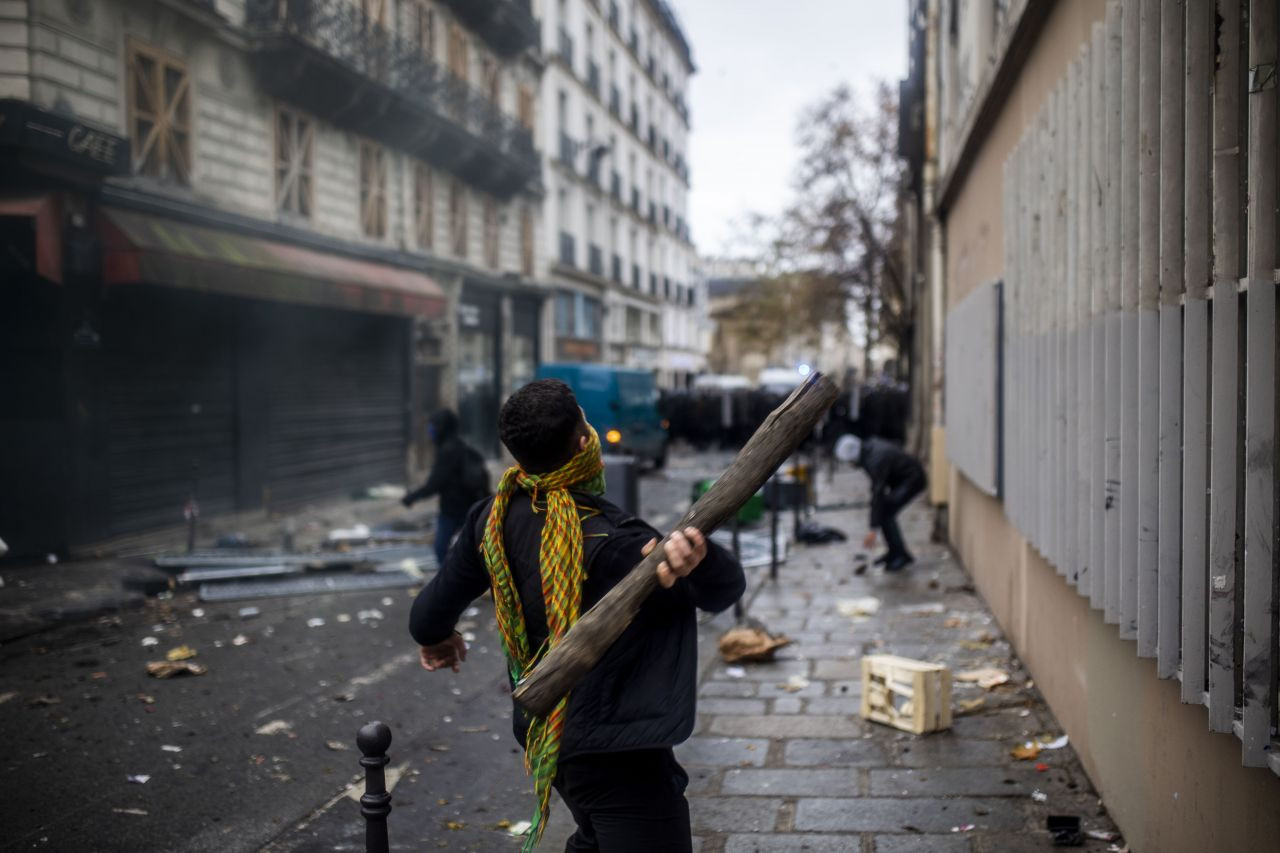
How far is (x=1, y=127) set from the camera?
36.6 feet

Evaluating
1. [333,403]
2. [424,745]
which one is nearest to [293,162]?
[333,403]

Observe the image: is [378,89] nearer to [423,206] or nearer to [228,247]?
[423,206]

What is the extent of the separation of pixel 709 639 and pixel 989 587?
2303mm

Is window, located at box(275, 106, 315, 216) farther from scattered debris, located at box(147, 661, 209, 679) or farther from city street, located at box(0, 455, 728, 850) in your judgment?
scattered debris, located at box(147, 661, 209, 679)

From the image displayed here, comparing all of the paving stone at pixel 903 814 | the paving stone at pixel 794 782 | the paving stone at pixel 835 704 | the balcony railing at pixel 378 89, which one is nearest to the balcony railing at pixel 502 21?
the balcony railing at pixel 378 89

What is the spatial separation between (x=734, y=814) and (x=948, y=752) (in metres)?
1.34

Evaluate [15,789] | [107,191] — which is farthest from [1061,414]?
[107,191]

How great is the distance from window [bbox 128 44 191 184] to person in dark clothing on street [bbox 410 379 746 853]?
1269cm

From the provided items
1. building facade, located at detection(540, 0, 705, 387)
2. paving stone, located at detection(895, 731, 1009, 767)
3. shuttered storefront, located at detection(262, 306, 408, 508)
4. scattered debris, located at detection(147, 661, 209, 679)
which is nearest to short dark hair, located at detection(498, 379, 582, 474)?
paving stone, located at detection(895, 731, 1009, 767)

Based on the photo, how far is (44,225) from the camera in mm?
11391

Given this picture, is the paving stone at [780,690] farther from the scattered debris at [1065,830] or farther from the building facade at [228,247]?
the building facade at [228,247]

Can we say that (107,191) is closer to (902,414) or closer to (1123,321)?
(1123,321)

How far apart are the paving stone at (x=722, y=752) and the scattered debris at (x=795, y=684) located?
1045 mm

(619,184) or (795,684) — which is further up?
(619,184)
